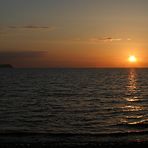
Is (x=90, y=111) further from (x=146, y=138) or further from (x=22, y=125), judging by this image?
(x=146, y=138)

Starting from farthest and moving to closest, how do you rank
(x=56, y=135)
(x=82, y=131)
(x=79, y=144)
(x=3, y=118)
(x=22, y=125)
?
(x=3, y=118) → (x=22, y=125) → (x=82, y=131) → (x=56, y=135) → (x=79, y=144)

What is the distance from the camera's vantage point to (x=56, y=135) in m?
21.7

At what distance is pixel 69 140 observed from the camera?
19.9m

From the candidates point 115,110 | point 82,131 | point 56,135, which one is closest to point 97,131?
point 82,131

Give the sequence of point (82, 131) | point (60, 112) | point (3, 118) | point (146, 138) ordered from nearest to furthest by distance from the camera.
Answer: point (146, 138)
point (82, 131)
point (3, 118)
point (60, 112)

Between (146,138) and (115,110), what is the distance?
14126mm

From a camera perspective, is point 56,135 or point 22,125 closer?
point 56,135

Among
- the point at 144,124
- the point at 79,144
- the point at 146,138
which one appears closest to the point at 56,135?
the point at 79,144

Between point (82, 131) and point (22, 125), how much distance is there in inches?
194

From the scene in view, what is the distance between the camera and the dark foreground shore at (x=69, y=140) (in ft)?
57.5

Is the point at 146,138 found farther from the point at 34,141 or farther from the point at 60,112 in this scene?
the point at 60,112

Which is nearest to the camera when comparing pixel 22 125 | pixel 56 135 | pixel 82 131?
pixel 56 135

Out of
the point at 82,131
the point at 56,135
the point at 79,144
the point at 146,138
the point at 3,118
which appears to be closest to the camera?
the point at 79,144

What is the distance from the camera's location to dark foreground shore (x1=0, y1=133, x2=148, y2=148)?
1753 cm
